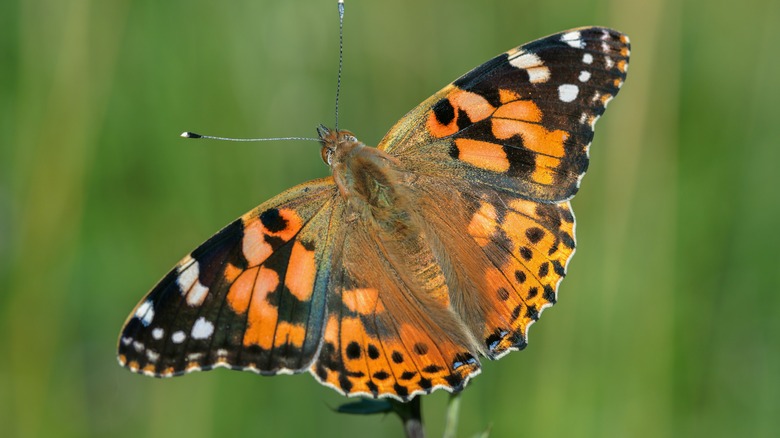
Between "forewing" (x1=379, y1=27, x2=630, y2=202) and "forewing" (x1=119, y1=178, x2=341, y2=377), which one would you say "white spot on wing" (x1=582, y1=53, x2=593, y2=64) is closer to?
"forewing" (x1=379, y1=27, x2=630, y2=202)

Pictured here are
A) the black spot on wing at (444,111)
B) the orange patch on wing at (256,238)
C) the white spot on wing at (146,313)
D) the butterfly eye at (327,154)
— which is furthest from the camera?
the butterfly eye at (327,154)

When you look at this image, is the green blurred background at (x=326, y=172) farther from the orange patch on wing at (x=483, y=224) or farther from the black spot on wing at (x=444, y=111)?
the black spot on wing at (x=444, y=111)

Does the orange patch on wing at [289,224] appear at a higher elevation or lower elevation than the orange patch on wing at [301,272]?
higher

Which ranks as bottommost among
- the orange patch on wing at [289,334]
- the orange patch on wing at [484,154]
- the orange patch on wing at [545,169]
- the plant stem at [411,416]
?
the plant stem at [411,416]

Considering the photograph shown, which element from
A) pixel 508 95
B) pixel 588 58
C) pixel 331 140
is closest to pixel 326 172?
pixel 331 140

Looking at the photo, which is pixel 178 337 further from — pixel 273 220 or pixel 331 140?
pixel 331 140

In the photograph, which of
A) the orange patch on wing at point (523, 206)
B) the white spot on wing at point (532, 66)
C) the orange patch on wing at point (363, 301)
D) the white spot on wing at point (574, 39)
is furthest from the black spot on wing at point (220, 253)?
the white spot on wing at point (574, 39)

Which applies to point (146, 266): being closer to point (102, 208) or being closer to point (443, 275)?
point (102, 208)
